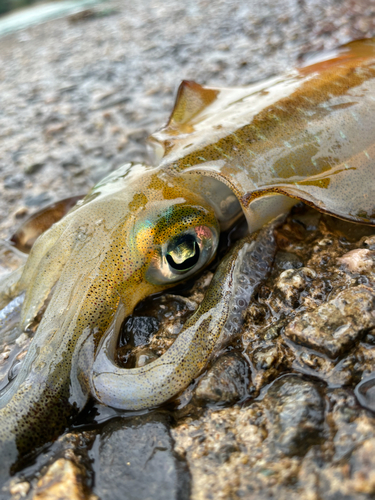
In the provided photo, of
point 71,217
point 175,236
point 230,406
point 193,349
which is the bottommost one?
point 230,406

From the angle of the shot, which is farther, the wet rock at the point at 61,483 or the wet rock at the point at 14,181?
the wet rock at the point at 14,181

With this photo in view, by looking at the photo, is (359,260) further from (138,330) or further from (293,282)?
(138,330)

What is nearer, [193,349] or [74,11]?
[193,349]

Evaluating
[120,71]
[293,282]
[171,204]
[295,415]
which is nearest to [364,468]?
[295,415]

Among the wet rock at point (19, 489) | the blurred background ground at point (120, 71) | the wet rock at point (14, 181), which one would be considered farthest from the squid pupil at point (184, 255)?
the wet rock at point (14, 181)

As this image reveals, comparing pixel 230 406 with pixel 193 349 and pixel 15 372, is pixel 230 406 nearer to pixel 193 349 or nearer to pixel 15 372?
pixel 193 349

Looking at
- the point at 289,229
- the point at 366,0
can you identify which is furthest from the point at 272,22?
the point at 289,229

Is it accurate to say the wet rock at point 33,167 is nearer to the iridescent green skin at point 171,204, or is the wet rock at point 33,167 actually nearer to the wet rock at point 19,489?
the iridescent green skin at point 171,204
